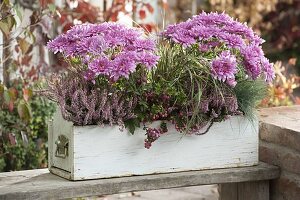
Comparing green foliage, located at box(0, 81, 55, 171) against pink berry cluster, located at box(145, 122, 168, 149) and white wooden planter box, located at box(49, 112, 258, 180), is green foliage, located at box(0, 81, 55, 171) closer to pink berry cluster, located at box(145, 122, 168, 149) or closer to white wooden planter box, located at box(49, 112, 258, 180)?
white wooden planter box, located at box(49, 112, 258, 180)

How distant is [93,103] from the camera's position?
2787mm

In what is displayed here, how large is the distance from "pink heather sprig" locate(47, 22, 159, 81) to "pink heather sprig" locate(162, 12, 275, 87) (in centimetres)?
14

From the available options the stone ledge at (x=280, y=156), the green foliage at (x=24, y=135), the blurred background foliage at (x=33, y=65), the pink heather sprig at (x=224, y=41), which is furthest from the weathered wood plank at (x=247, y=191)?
the green foliage at (x=24, y=135)

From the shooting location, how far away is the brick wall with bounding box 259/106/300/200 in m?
3.07

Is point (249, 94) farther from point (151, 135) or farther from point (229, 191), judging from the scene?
point (229, 191)

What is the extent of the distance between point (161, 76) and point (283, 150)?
61 centimetres

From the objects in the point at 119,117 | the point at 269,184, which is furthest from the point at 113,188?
the point at 269,184

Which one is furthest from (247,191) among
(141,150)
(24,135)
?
(24,135)

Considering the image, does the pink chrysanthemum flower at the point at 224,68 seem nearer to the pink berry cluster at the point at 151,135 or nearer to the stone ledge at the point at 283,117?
the pink berry cluster at the point at 151,135

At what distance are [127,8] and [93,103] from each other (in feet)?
8.93

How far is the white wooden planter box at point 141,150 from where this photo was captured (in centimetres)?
280

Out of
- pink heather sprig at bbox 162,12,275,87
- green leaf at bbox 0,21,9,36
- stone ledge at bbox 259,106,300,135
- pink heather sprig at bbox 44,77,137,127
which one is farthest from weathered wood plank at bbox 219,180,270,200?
green leaf at bbox 0,21,9,36

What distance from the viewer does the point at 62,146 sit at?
9.37 ft

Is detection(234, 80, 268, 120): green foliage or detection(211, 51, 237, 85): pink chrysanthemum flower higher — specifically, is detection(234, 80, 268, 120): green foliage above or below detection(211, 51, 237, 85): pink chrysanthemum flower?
below
